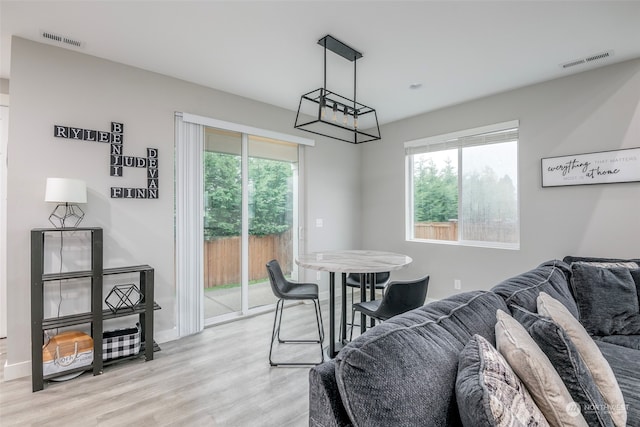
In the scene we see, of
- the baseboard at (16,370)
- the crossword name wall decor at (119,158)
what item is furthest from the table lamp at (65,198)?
the baseboard at (16,370)

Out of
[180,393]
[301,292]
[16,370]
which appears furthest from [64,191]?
[301,292]

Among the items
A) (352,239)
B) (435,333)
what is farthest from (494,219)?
(435,333)

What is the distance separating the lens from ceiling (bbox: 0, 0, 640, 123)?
2174mm

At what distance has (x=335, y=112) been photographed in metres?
2.62

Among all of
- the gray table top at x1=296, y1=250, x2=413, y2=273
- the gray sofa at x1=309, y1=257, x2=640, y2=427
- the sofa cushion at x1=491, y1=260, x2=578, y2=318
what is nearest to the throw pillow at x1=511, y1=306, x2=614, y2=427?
the gray sofa at x1=309, y1=257, x2=640, y2=427

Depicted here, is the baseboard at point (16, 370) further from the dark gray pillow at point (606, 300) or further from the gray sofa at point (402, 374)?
the dark gray pillow at point (606, 300)

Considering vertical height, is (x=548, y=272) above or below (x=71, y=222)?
below

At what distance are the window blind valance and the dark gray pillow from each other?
191 cm

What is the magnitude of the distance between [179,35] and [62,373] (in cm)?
278

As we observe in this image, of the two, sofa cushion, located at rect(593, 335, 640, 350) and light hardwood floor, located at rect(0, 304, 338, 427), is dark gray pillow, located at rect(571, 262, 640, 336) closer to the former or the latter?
sofa cushion, located at rect(593, 335, 640, 350)

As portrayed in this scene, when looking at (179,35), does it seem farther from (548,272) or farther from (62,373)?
(548,272)

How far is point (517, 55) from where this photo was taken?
2805mm

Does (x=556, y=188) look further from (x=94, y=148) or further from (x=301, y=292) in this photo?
(x=94, y=148)

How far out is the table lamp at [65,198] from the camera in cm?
241
